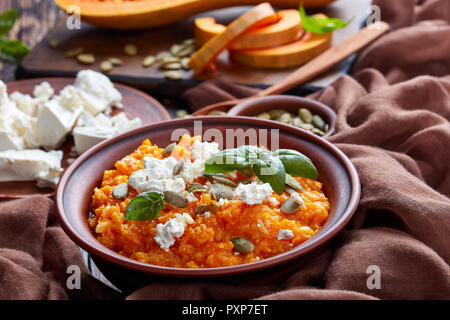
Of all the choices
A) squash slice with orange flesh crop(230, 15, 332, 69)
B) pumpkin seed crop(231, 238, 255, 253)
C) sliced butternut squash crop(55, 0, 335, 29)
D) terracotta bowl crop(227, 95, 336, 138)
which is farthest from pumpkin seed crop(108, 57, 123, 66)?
pumpkin seed crop(231, 238, 255, 253)

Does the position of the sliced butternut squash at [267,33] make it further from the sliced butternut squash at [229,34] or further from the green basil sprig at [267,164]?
the green basil sprig at [267,164]

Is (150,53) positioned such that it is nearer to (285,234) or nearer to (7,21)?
(7,21)

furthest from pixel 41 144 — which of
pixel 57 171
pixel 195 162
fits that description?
pixel 195 162

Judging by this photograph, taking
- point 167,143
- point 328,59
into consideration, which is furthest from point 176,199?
point 328,59

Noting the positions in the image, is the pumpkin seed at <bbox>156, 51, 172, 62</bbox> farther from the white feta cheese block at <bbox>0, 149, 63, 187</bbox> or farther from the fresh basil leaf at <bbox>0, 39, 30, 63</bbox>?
the white feta cheese block at <bbox>0, 149, 63, 187</bbox>

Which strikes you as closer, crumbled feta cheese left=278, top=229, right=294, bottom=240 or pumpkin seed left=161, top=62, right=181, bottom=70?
crumbled feta cheese left=278, top=229, right=294, bottom=240
